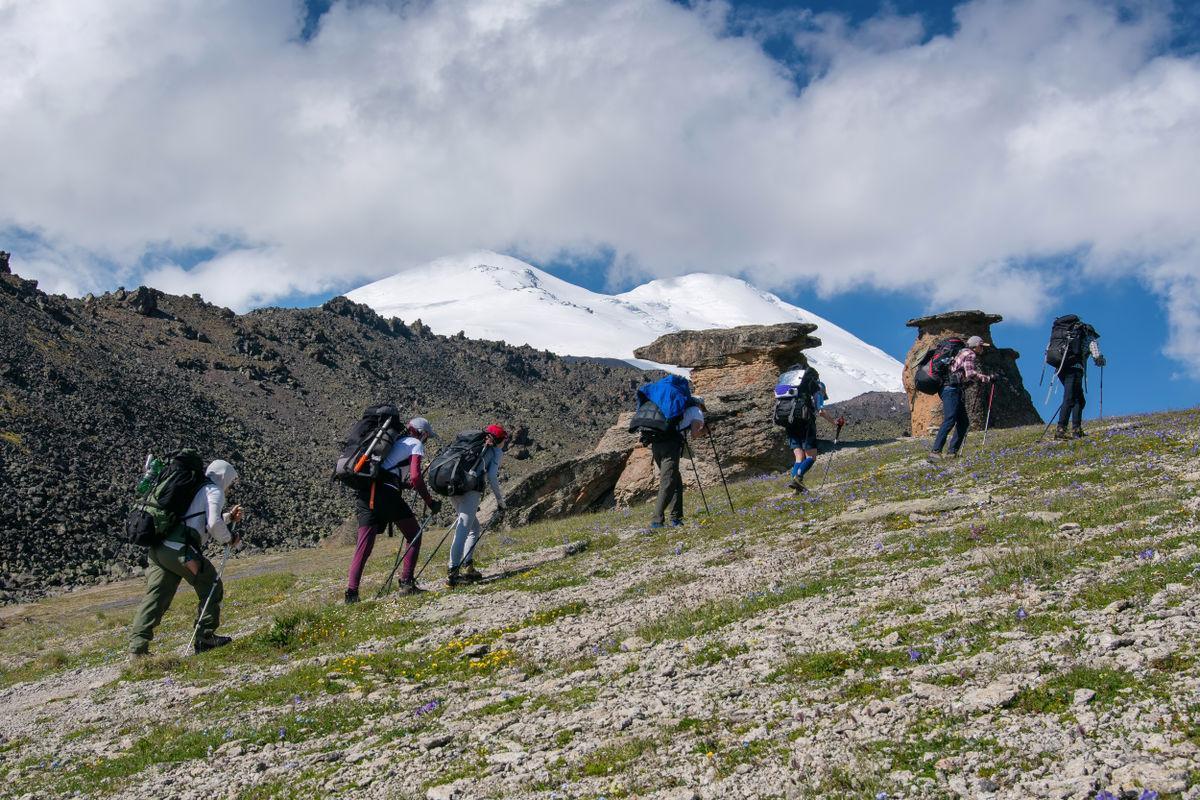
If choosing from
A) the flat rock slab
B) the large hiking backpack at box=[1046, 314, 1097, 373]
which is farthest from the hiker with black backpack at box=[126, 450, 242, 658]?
the large hiking backpack at box=[1046, 314, 1097, 373]

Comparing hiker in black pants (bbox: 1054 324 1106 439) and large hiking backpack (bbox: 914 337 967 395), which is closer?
hiker in black pants (bbox: 1054 324 1106 439)

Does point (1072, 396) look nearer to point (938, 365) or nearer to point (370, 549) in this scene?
point (938, 365)

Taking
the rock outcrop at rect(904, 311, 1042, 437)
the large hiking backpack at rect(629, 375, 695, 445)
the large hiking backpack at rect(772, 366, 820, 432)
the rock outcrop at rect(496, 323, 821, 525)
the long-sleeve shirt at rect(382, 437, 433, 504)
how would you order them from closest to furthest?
the long-sleeve shirt at rect(382, 437, 433, 504), the large hiking backpack at rect(629, 375, 695, 445), the large hiking backpack at rect(772, 366, 820, 432), the rock outcrop at rect(496, 323, 821, 525), the rock outcrop at rect(904, 311, 1042, 437)

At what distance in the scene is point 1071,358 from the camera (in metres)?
18.0

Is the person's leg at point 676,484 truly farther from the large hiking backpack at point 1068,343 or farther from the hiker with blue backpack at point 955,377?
the large hiking backpack at point 1068,343

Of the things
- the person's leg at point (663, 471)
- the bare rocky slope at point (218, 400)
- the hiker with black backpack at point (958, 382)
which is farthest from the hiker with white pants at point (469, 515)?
the bare rocky slope at point (218, 400)

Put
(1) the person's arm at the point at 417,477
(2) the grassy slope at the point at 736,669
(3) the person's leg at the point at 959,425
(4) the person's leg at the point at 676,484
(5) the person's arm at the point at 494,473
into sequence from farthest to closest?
(3) the person's leg at the point at 959,425 < (4) the person's leg at the point at 676,484 < (5) the person's arm at the point at 494,473 < (1) the person's arm at the point at 417,477 < (2) the grassy slope at the point at 736,669

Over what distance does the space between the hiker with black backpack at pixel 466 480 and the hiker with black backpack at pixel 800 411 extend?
6036 millimetres

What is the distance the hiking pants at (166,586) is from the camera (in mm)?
12508

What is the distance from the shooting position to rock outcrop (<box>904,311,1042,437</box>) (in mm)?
41844

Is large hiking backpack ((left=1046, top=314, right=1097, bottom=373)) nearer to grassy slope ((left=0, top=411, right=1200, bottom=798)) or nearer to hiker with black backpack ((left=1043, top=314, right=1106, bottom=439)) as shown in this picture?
hiker with black backpack ((left=1043, top=314, right=1106, bottom=439))

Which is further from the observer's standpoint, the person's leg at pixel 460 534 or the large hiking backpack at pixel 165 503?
the person's leg at pixel 460 534

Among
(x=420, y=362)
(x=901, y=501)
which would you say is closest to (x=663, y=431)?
(x=901, y=501)

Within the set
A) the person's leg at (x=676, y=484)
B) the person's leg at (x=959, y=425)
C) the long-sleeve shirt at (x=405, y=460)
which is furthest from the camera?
the person's leg at (x=959, y=425)
